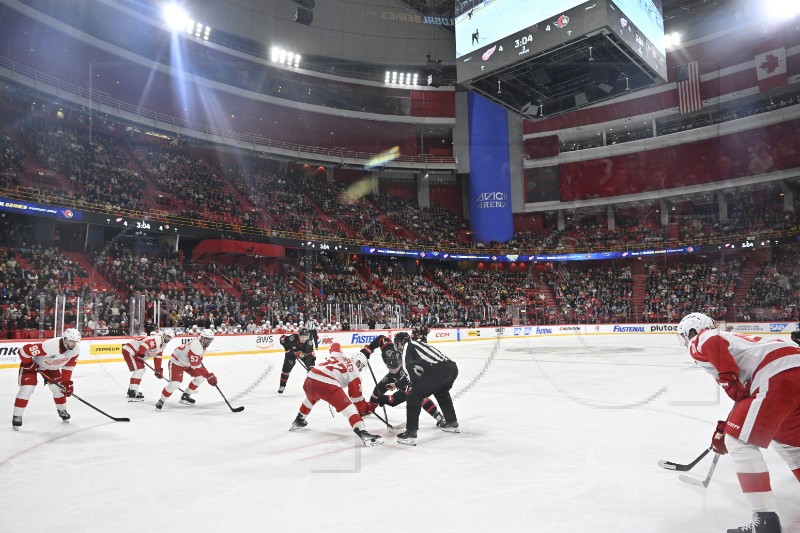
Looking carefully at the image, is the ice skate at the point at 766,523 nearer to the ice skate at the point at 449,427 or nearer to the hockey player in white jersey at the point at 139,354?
the ice skate at the point at 449,427

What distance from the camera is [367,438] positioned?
5.75 metres

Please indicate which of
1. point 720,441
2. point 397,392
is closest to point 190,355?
point 397,392

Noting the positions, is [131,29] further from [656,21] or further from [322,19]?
[656,21]

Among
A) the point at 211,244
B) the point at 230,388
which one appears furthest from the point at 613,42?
the point at 211,244

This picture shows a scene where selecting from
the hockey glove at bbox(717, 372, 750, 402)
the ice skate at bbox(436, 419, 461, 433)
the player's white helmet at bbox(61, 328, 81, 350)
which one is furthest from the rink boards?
the hockey glove at bbox(717, 372, 750, 402)

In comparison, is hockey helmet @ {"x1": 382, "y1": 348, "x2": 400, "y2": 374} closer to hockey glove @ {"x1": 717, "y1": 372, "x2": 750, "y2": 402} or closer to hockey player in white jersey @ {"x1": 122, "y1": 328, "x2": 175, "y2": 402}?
hockey glove @ {"x1": 717, "y1": 372, "x2": 750, "y2": 402}

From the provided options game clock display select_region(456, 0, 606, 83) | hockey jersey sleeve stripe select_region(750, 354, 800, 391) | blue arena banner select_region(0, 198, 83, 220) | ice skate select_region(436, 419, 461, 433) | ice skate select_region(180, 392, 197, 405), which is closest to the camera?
hockey jersey sleeve stripe select_region(750, 354, 800, 391)

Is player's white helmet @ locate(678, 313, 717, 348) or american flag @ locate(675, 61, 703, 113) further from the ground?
american flag @ locate(675, 61, 703, 113)

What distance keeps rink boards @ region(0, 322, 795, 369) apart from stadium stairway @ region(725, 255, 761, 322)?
5.03 ft

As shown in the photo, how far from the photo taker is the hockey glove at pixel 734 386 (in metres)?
3.41

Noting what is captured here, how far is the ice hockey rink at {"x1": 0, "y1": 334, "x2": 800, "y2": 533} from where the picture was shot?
11.9 feet

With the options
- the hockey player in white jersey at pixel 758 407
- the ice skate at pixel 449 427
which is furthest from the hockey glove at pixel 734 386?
the ice skate at pixel 449 427

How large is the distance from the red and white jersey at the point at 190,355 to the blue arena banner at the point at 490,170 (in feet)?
117

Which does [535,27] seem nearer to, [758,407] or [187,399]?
[187,399]
